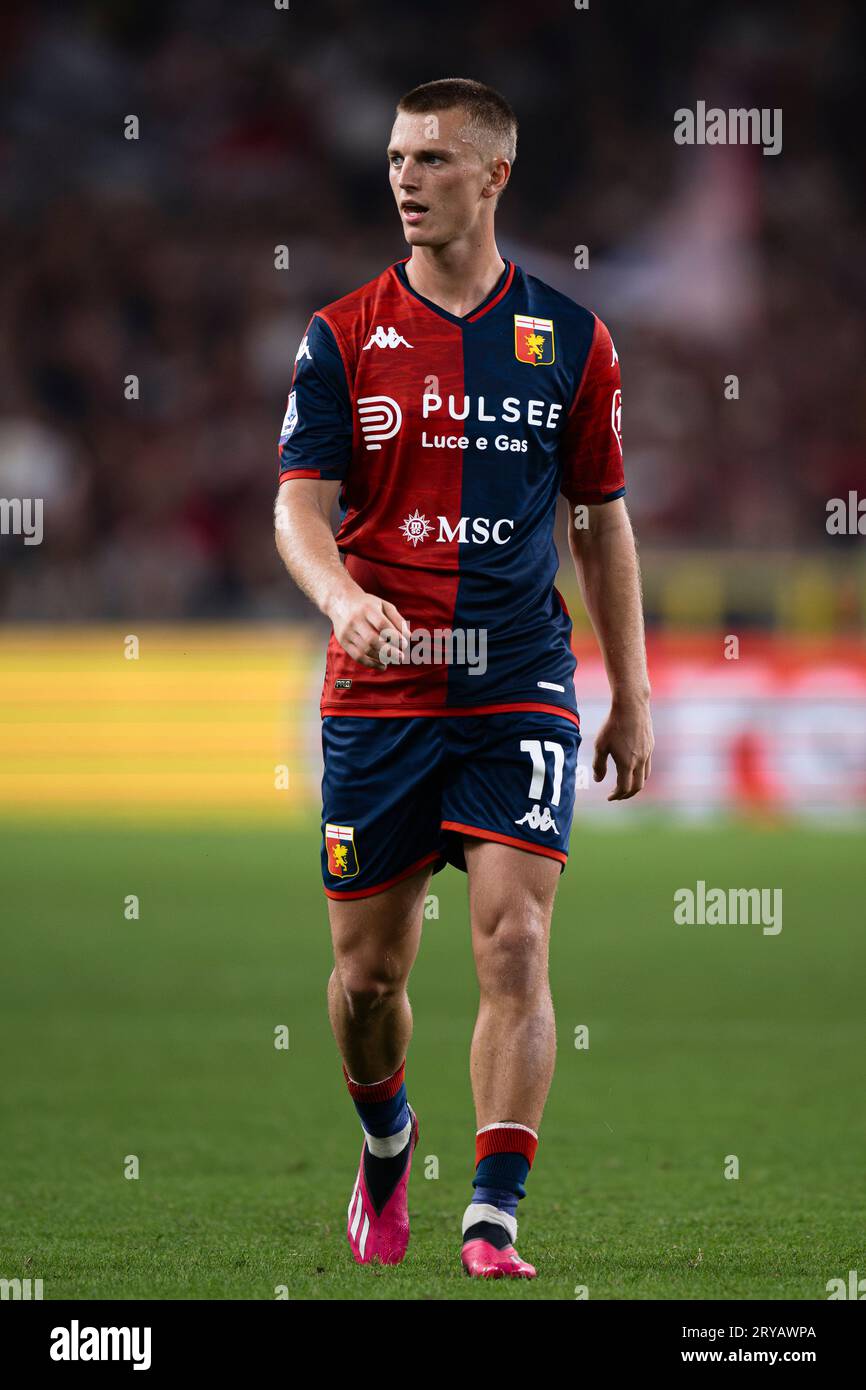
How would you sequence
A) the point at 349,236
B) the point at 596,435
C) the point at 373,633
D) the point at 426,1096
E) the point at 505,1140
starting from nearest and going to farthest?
the point at 373,633 < the point at 505,1140 < the point at 596,435 < the point at 426,1096 < the point at 349,236

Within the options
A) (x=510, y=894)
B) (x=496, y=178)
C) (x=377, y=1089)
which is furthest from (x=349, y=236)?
(x=510, y=894)

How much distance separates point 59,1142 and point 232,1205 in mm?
1056

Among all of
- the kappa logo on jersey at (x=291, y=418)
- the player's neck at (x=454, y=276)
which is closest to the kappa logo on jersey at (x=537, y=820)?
the kappa logo on jersey at (x=291, y=418)

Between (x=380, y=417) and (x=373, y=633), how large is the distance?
2.25 ft

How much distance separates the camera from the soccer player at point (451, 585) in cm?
414

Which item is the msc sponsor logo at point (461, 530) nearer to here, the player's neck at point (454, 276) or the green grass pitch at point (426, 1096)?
the player's neck at point (454, 276)

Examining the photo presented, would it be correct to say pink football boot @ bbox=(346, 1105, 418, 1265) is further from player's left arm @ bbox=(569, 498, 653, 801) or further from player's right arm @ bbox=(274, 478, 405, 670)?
player's right arm @ bbox=(274, 478, 405, 670)

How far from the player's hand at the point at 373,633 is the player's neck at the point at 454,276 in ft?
2.88

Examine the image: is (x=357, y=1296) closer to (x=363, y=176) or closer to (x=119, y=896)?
(x=119, y=896)

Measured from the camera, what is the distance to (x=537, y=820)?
4.19 metres

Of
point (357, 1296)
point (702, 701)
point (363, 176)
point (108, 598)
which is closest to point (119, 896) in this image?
point (702, 701)

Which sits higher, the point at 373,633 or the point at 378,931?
the point at 373,633

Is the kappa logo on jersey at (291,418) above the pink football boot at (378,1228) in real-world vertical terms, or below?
above

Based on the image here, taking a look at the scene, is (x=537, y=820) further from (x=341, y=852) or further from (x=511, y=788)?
(x=341, y=852)
